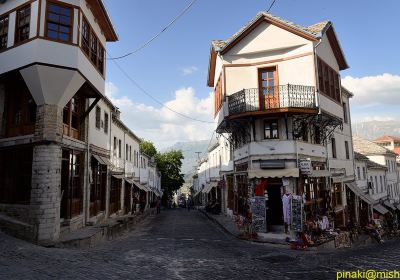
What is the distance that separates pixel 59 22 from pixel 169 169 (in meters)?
48.7

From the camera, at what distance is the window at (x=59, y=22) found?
40.6ft

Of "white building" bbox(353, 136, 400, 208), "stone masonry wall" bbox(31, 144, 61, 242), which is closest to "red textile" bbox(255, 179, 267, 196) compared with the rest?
"stone masonry wall" bbox(31, 144, 61, 242)

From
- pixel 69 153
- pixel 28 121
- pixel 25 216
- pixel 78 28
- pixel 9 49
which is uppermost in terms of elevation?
pixel 78 28

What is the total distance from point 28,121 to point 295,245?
12255 millimetres

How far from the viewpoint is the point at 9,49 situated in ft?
42.0

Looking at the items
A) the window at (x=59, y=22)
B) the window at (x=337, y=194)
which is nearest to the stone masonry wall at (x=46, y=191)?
the window at (x=59, y=22)

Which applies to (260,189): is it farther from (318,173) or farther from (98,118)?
(98,118)

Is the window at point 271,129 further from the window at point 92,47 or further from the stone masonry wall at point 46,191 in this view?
the stone masonry wall at point 46,191

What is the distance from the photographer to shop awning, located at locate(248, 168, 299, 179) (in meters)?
15.4

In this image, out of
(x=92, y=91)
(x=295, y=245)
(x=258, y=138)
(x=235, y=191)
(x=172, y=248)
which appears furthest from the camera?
(x=235, y=191)

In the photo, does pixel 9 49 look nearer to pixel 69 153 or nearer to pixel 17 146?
pixel 17 146

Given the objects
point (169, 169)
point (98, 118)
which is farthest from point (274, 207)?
point (169, 169)

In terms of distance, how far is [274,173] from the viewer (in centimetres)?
1566

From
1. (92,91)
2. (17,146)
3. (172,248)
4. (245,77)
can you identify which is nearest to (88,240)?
(172,248)
